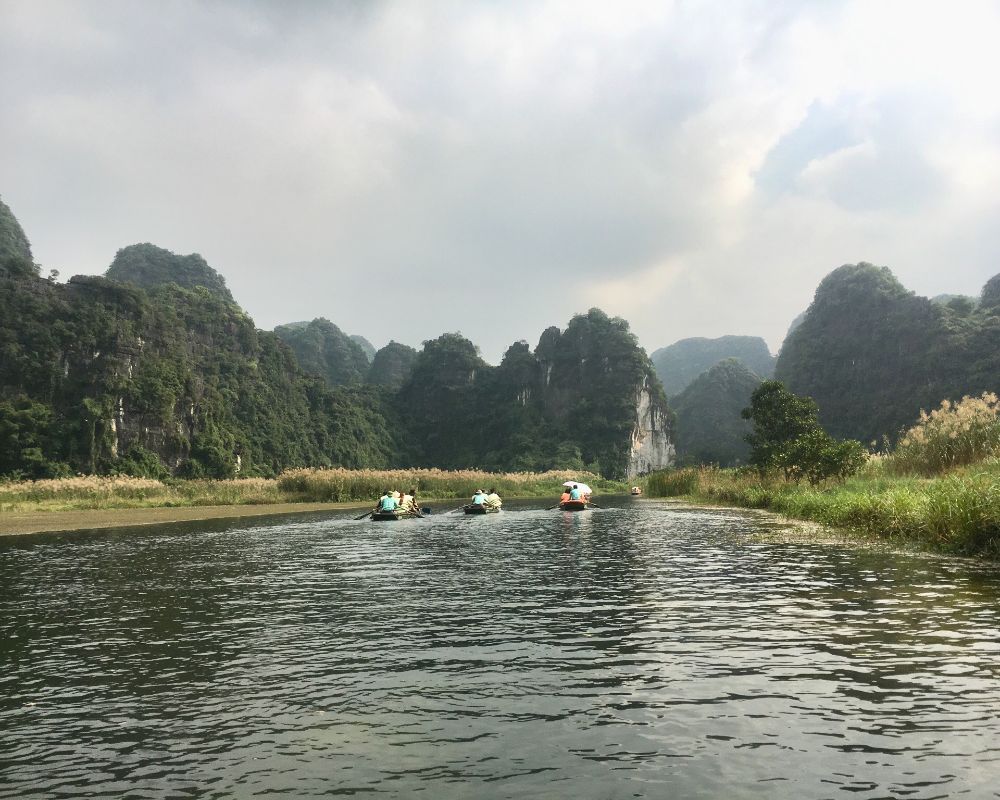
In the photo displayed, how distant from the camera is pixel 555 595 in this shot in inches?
422

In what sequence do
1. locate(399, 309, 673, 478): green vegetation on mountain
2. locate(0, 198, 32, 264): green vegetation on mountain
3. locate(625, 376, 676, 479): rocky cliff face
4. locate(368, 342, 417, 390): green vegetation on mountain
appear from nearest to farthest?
locate(0, 198, 32, 264): green vegetation on mountain
locate(399, 309, 673, 478): green vegetation on mountain
locate(625, 376, 676, 479): rocky cliff face
locate(368, 342, 417, 390): green vegetation on mountain

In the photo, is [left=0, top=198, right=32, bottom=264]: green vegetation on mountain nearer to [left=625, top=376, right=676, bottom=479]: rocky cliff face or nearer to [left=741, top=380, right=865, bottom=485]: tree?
[left=625, top=376, right=676, bottom=479]: rocky cliff face

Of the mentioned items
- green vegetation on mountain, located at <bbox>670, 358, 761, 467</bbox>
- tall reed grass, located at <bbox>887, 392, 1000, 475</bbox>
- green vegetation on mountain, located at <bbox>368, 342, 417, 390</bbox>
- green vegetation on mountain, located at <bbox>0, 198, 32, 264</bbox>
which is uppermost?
green vegetation on mountain, located at <bbox>0, 198, 32, 264</bbox>

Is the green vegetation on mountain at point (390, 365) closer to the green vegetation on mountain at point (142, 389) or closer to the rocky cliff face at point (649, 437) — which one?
the green vegetation on mountain at point (142, 389)

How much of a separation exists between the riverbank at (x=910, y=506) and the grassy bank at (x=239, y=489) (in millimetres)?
25316

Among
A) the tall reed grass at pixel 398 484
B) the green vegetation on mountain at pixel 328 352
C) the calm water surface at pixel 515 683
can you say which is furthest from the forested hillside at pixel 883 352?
the green vegetation on mountain at pixel 328 352

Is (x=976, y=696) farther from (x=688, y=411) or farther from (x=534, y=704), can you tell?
(x=688, y=411)

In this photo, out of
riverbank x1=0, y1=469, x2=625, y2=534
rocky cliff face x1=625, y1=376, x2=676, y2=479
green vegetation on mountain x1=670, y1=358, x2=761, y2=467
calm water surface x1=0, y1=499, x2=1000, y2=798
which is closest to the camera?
calm water surface x1=0, y1=499, x2=1000, y2=798

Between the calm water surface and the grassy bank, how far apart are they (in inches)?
988

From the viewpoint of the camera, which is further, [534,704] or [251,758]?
[534,704]

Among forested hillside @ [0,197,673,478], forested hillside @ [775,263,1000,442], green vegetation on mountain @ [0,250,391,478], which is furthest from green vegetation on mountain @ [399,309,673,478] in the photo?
forested hillside @ [775,263,1000,442]

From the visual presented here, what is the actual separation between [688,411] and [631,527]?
136 metres

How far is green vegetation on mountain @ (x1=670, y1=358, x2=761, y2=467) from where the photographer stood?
138750 mm

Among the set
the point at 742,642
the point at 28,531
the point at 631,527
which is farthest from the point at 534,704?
the point at 28,531
